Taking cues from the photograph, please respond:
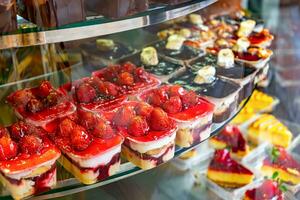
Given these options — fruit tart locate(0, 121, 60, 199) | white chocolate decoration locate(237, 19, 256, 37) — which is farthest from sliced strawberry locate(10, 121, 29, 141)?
white chocolate decoration locate(237, 19, 256, 37)

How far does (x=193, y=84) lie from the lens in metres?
1.74

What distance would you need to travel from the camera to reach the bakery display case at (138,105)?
128 centimetres

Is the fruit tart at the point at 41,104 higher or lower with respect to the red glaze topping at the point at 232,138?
higher

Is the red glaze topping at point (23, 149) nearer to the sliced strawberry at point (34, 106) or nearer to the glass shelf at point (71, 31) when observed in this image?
the sliced strawberry at point (34, 106)

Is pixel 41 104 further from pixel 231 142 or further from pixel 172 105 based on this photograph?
pixel 231 142

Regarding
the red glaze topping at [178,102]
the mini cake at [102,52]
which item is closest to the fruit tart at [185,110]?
the red glaze topping at [178,102]

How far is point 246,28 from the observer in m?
2.34

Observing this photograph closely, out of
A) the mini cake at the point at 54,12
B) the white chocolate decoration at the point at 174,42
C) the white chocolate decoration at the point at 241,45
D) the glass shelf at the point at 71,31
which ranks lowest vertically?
the white chocolate decoration at the point at 241,45

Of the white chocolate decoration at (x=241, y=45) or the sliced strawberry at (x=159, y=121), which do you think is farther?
the white chocolate decoration at (x=241, y=45)

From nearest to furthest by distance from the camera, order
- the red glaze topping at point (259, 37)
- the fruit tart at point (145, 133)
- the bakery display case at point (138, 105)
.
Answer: the bakery display case at point (138, 105)
the fruit tart at point (145, 133)
the red glaze topping at point (259, 37)

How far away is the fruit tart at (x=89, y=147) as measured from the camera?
52.2 inches

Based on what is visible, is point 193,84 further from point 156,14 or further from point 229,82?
point 156,14

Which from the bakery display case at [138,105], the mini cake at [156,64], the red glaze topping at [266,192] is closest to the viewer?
the bakery display case at [138,105]

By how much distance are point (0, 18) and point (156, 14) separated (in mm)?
446
